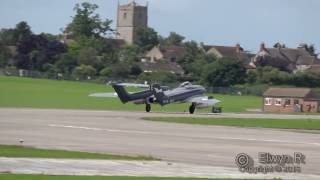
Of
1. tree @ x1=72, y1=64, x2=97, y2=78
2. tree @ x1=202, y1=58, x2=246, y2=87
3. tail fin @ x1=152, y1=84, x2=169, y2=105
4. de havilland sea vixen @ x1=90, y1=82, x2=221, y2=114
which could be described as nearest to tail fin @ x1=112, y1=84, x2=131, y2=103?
de havilland sea vixen @ x1=90, y1=82, x2=221, y2=114

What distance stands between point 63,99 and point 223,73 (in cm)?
5607

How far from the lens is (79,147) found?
1378 inches

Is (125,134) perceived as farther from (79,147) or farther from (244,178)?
(244,178)

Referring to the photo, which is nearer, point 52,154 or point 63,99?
point 52,154

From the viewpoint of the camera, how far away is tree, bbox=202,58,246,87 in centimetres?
15975

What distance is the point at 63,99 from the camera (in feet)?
356

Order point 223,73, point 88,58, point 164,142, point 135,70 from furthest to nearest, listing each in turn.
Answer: point 88,58, point 135,70, point 223,73, point 164,142

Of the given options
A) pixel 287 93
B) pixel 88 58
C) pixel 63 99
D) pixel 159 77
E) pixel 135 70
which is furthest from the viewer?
pixel 88 58

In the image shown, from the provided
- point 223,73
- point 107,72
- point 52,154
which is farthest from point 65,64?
point 52,154

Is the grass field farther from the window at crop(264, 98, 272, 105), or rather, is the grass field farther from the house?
the house

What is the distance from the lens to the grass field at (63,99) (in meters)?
95.1

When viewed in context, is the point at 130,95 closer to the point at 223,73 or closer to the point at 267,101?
the point at 267,101

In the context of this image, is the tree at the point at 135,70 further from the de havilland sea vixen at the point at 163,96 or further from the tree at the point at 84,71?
the de havilland sea vixen at the point at 163,96

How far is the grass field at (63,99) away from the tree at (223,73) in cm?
1391
